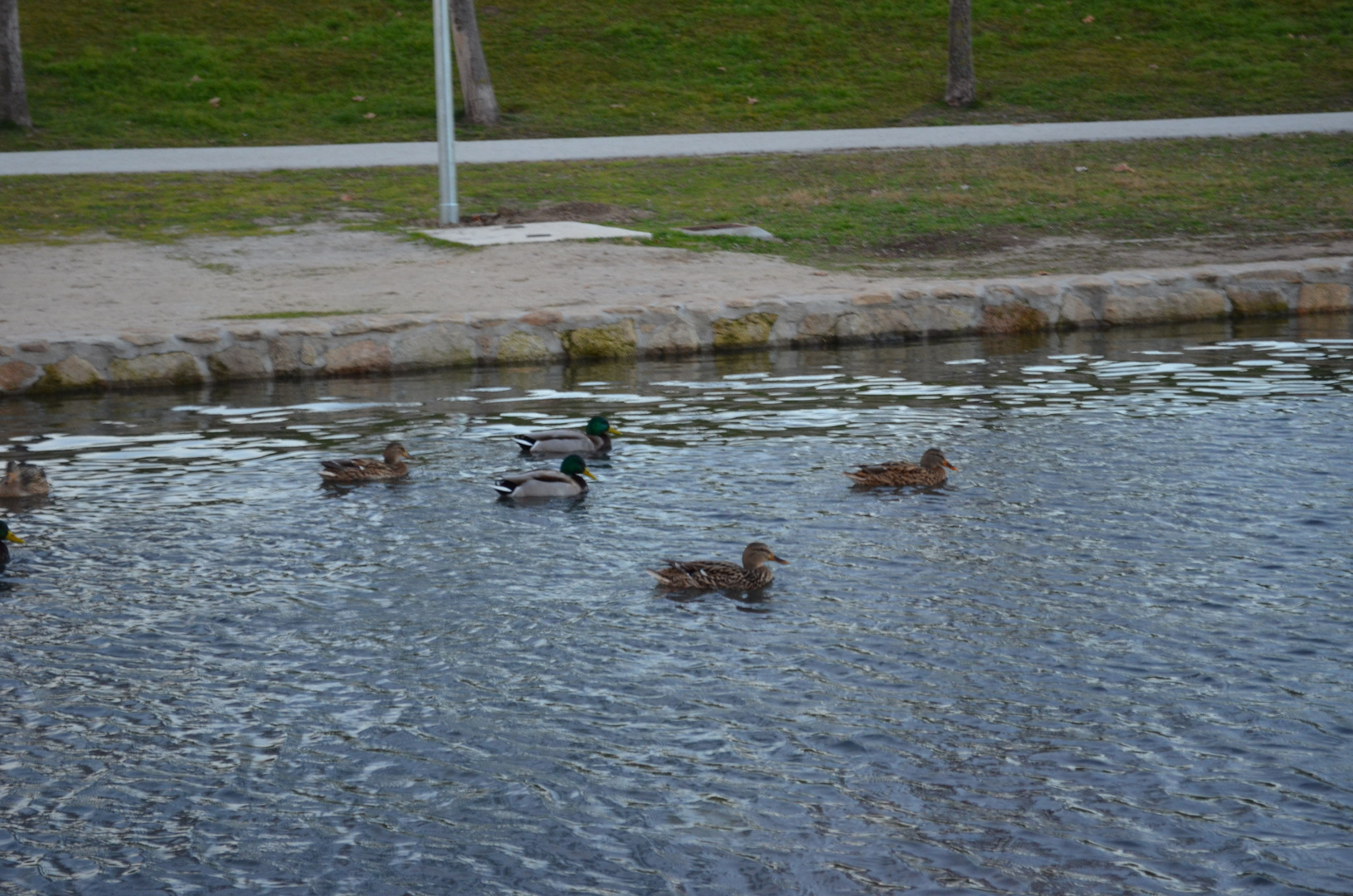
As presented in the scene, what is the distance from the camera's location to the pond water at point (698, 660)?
17.6 feet

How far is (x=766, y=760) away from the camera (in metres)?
6.05

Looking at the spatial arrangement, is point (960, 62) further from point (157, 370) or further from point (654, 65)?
point (157, 370)

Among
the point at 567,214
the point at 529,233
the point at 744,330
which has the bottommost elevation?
the point at 744,330

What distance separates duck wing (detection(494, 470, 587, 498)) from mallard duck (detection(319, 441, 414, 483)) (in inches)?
30.4

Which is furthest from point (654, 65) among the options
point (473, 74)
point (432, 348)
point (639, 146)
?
point (432, 348)

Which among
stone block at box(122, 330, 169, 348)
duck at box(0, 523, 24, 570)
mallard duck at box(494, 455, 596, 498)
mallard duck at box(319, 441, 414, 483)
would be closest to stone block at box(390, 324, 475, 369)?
stone block at box(122, 330, 169, 348)

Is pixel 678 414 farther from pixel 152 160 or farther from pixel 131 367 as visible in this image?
pixel 152 160

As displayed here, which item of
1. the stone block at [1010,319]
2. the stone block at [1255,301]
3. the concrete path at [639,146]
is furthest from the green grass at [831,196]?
the stone block at [1255,301]

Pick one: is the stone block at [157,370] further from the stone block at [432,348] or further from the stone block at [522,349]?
the stone block at [522,349]

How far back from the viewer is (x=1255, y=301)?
1644 centimetres

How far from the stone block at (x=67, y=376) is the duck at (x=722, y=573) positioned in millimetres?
7566

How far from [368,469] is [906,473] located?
3587mm

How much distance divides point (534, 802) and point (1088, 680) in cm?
263

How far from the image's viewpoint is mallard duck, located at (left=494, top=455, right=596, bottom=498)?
32.6ft
